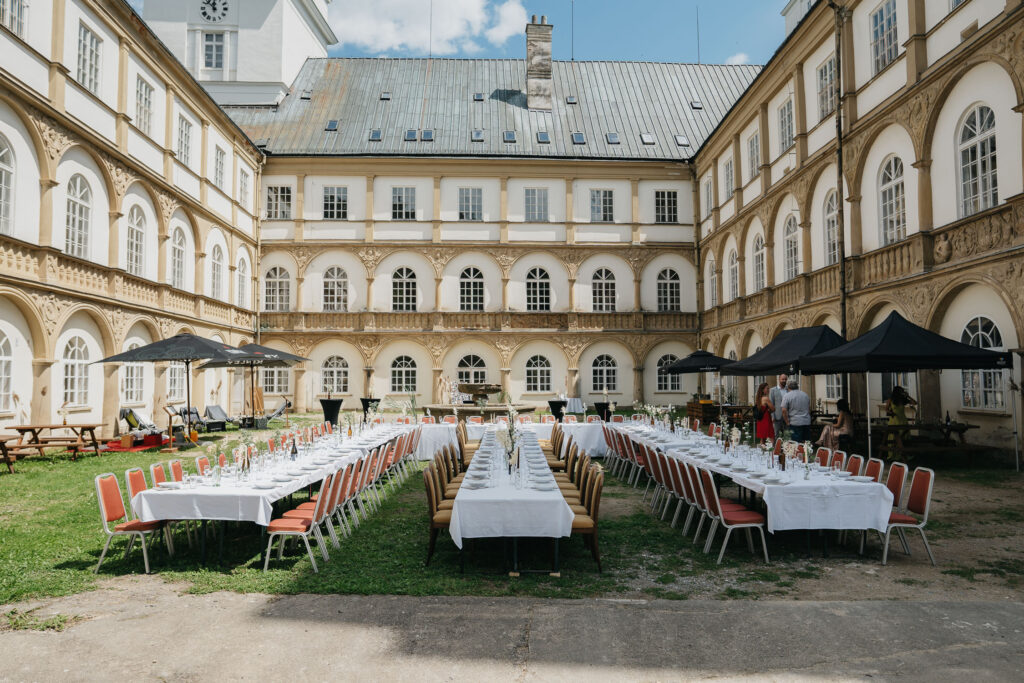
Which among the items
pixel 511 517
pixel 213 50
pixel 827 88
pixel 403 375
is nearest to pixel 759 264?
pixel 827 88

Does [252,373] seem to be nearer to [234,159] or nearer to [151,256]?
[151,256]

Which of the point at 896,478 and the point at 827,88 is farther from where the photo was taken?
the point at 827,88

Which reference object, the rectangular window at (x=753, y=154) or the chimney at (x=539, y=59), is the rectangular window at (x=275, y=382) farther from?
the rectangular window at (x=753, y=154)

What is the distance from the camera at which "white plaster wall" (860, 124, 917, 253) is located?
14734 millimetres

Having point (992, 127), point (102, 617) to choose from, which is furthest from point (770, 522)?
point (992, 127)

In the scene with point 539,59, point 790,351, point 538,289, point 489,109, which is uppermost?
point 539,59

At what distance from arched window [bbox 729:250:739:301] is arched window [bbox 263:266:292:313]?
18231mm

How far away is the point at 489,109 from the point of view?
31.9 m

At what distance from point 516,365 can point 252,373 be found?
10.8m

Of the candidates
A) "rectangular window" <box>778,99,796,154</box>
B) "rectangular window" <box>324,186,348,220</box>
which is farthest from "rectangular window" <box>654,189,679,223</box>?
"rectangular window" <box>324,186,348,220</box>

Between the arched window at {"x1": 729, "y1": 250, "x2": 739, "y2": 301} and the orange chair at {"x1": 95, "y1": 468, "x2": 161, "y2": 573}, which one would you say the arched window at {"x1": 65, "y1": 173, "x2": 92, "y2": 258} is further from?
the arched window at {"x1": 729, "y1": 250, "x2": 739, "y2": 301}

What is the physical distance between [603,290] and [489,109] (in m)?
10.1

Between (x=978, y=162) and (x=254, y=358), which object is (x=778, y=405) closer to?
(x=978, y=162)

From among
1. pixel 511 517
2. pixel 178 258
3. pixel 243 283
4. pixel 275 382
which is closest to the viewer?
pixel 511 517
